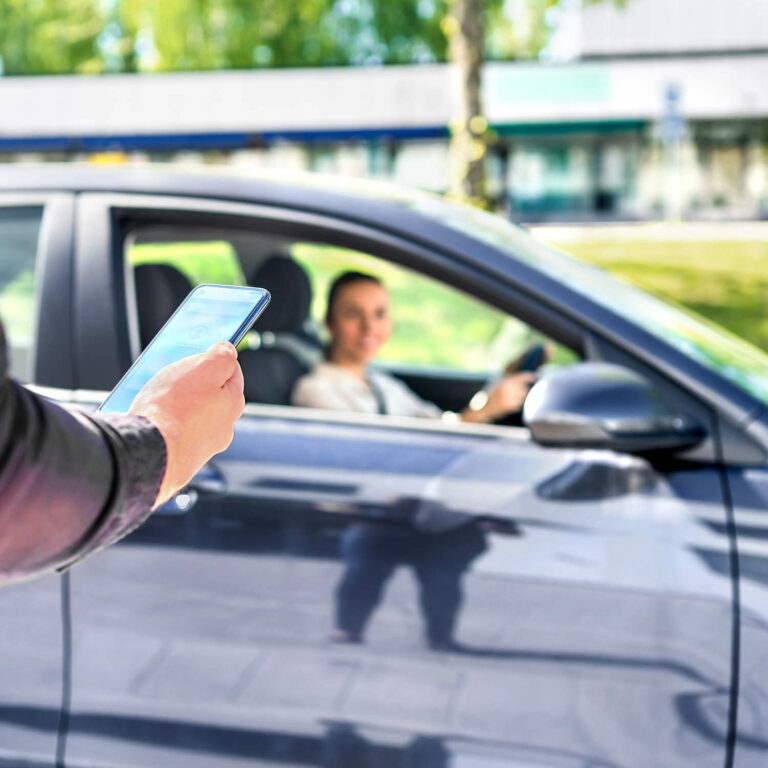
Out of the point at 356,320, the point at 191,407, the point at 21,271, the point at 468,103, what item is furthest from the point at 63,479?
the point at 468,103

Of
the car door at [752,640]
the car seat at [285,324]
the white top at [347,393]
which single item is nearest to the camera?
the car door at [752,640]

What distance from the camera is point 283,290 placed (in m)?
2.98

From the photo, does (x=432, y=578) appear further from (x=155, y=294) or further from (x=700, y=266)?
(x=700, y=266)

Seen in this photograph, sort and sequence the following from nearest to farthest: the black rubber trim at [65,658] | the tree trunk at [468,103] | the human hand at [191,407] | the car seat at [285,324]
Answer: the human hand at [191,407], the black rubber trim at [65,658], the car seat at [285,324], the tree trunk at [468,103]

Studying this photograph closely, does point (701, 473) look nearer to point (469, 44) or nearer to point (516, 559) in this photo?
point (516, 559)

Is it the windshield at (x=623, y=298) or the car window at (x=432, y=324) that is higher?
the windshield at (x=623, y=298)

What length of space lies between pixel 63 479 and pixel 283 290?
7.00 ft

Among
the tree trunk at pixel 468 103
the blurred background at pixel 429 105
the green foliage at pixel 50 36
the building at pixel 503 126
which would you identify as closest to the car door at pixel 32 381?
the tree trunk at pixel 468 103

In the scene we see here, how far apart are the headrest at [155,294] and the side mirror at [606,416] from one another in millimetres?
838

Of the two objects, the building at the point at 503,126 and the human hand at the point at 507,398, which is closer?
the human hand at the point at 507,398

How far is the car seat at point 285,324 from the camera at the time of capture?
2.76 meters

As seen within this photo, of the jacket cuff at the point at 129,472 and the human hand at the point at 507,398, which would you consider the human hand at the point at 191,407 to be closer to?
the jacket cuff at the point at 129,472

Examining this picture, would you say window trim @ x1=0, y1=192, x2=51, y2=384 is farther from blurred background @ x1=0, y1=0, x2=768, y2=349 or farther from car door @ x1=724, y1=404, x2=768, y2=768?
blurred background @ x1=0, y1=0, x2=768, y2=349

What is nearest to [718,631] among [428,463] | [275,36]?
[428,463]
